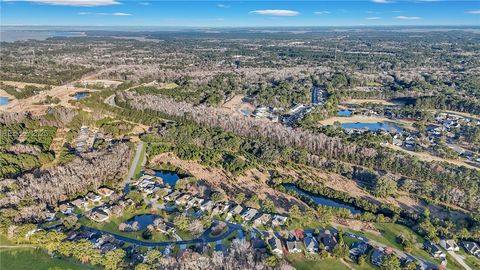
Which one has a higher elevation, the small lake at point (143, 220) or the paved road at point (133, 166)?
the paved road at point (133, 166)

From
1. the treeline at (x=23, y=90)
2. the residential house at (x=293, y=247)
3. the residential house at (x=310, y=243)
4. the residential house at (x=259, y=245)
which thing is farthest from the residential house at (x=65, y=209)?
the treeline at (x=23, y=90)

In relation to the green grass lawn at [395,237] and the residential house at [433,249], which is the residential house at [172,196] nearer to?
the green grass lawn at [395,237]

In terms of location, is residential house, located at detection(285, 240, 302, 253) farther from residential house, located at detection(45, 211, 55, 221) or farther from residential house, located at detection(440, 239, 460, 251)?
residential house, located at detection(45, 211, 55, 221)

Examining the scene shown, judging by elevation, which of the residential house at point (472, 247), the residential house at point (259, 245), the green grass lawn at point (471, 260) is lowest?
the green grass lawn at point (471, 260)

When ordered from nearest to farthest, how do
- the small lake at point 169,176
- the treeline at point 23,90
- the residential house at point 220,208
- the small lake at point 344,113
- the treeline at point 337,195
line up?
1. the residential house at point 220,208
2. the treeline at point 337,195
3. the small lake at point 169,176
4. the small lake at point 344,113
5. the treeline at point 23,90

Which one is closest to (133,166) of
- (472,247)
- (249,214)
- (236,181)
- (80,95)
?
(236,181)

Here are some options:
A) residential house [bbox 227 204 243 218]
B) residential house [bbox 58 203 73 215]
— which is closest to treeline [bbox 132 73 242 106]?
residential house [bbox 227 204 243 218]

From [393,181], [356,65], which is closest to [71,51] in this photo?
[356,65]
